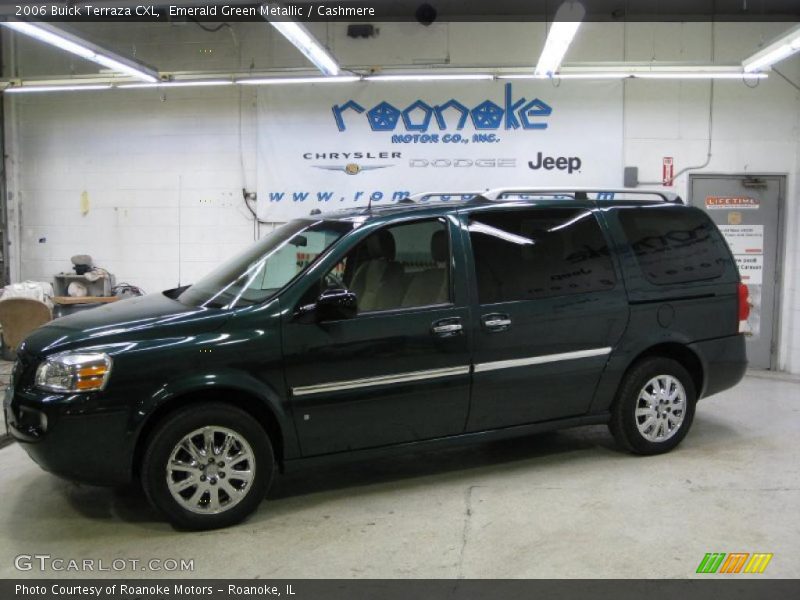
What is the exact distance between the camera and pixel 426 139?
28.2ft

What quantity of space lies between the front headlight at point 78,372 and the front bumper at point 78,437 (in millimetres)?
47

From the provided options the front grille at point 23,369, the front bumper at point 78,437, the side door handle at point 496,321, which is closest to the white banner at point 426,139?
the side door handle at point 496,321

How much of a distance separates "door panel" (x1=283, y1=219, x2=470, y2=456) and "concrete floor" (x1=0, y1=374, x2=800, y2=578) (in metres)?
0.46

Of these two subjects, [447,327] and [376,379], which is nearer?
[376,379]

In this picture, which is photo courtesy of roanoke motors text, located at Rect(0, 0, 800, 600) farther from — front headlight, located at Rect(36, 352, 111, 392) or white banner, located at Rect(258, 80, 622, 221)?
white banner, located at Rect(258, 80, 622, 221)

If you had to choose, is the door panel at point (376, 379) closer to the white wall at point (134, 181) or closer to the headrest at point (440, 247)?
the headrest at point (440, 247)

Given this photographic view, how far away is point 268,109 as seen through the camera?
8.70 m

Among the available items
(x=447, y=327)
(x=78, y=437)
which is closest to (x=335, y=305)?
(x=447, y=327)

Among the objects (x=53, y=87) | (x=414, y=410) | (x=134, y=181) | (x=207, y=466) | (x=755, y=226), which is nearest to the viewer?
(x=207, y=466)

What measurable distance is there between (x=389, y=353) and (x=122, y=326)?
1443 mm

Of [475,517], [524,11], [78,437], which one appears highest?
[524,11]

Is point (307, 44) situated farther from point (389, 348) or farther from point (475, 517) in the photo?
point (475, 517)

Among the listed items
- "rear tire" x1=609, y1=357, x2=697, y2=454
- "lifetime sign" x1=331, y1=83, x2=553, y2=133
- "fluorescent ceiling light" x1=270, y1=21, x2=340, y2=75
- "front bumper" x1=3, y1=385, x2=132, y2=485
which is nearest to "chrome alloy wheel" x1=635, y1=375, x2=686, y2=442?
"rear tire" x1=609, y1=357, x2=697, y2=454
